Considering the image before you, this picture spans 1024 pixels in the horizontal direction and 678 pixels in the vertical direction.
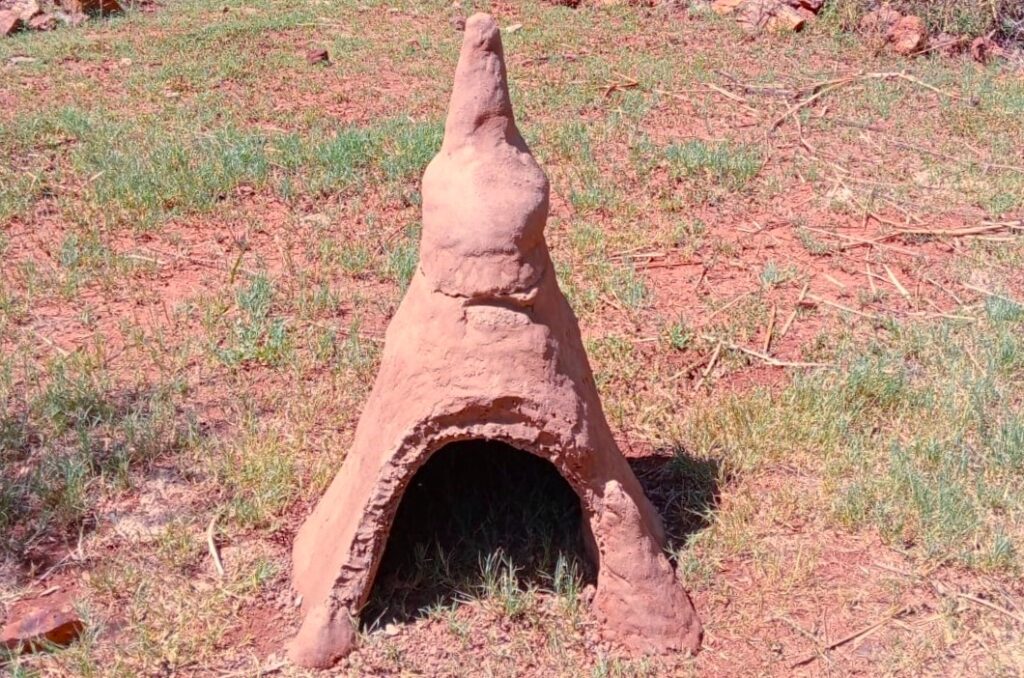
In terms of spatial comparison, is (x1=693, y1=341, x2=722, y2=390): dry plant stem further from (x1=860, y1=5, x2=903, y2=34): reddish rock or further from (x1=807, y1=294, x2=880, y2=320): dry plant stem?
(x1=860, y1=5, x2=903, y2=34): reddish rock

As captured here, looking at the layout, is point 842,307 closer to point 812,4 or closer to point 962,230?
point 962,230

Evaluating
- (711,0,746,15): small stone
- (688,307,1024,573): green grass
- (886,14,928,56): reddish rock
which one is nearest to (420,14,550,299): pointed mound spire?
(688,307,1024,573): green grass

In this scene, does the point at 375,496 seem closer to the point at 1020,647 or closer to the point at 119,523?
the point at 119,523

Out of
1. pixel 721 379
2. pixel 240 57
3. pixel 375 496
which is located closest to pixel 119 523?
pixel 375 496

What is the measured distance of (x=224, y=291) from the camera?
5117 millimetres

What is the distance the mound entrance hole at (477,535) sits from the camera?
10.5 ft

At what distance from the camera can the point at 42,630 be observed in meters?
2.94

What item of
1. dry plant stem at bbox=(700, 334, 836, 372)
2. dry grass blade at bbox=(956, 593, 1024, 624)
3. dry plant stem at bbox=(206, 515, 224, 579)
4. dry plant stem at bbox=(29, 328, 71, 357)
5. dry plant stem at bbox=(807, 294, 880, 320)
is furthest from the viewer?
dry plant stem at bbox=(807, 294, 880, 320)

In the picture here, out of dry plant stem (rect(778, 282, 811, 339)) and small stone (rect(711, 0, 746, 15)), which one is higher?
small stone (rect(711, 0, 746, 15))

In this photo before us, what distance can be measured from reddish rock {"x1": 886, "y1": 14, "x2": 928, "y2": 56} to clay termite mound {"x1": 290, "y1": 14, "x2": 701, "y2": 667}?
774 cm

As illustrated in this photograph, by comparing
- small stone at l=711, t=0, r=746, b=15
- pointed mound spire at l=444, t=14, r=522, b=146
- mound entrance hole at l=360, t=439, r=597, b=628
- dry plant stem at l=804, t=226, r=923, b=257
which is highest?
pointed mound spire at l=444, t=14, r=522, b=146

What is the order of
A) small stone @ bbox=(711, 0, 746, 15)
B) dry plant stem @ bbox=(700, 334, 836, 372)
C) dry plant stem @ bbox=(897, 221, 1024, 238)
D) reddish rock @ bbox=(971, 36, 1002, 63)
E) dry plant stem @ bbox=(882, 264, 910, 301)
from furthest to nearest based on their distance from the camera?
small stone @ bbox=(711, 0, 746, 15) < reddish rock @ bbox=(971, 36, 1002, 63) < dry plant stem @ bbox=(897, 221, 1024, 238) < dry plant stem @ bbox=(882, 264, 910, 301) < dry plant stem @ bbox=(700, 334, 836, 372)

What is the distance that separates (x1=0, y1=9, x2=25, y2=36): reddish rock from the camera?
10.9m

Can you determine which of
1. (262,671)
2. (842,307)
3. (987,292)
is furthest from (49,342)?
(987,292)
